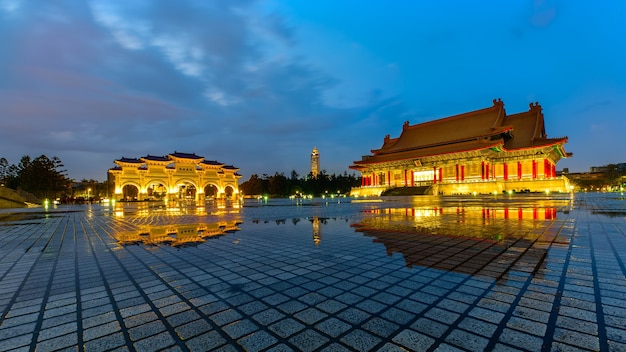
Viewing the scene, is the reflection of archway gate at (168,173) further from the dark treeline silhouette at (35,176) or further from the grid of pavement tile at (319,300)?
the grid of pavement tile at (319,300)

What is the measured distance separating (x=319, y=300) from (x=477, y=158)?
44.3 meters

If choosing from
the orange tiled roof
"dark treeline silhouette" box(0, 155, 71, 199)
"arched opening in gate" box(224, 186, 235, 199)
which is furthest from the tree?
the orange tiled roof

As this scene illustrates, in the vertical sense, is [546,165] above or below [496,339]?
above

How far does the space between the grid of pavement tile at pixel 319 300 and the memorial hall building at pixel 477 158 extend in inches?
1476

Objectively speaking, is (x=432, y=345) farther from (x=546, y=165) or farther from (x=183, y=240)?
(x=546, y=165)

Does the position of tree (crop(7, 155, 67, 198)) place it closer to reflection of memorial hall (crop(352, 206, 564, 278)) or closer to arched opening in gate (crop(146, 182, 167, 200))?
arched opening in gate (crop(146, 182, 167, 200))

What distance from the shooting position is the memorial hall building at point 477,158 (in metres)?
37.2

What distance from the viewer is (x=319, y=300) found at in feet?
9.52

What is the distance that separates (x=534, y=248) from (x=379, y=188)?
46.5 meters

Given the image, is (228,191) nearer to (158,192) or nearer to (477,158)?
(158,192)

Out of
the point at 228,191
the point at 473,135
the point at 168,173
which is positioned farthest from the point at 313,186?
the point at 473,135

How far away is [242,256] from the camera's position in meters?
4.98

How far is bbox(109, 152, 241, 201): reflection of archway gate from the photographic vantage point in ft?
192

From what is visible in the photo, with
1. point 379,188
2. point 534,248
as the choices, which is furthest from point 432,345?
point 379,188
